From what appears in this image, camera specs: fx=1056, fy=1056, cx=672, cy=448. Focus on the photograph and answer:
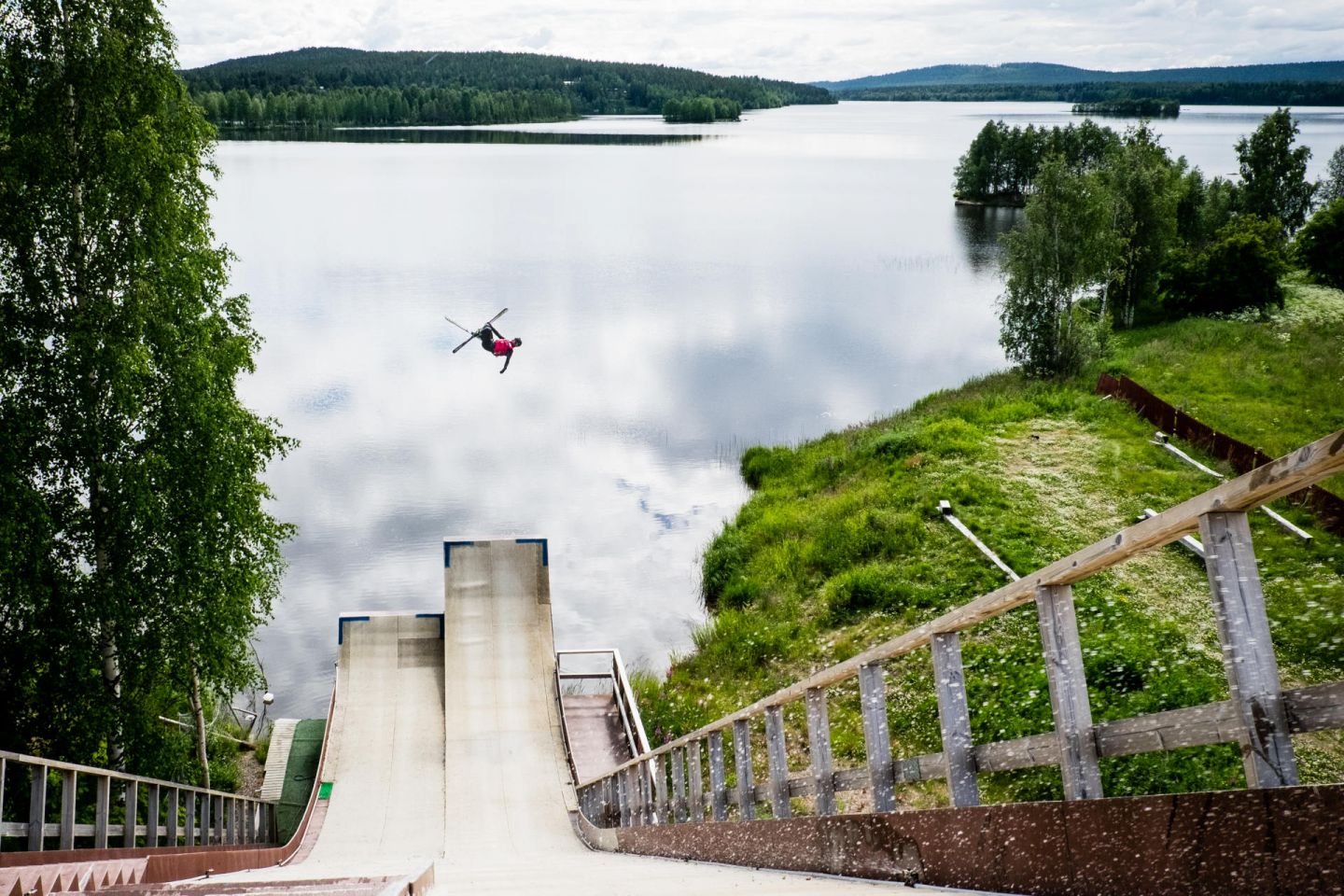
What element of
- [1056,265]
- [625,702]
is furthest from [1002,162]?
[625,702]

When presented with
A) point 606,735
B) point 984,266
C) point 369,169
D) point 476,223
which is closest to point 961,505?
point 606,735

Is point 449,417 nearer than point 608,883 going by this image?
No

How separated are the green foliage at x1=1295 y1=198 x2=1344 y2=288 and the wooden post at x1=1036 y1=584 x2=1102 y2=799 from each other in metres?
47.6

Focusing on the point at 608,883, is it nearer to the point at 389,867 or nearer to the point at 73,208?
the point at 389,867

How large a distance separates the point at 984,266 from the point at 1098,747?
67367 millimetres

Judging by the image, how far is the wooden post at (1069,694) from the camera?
110 inches

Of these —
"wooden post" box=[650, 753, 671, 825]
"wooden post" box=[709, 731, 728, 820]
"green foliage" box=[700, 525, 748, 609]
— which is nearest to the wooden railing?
"wooden post" box=[709, 731, 728, 820]

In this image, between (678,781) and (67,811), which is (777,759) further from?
(67,811)

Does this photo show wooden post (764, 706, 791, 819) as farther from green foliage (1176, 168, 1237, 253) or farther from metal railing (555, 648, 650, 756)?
green foliage (1176, 168, 1237, 253)

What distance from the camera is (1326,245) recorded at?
43.2 metres

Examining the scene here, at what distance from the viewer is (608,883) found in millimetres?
5027

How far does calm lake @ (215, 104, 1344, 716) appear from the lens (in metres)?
26.9

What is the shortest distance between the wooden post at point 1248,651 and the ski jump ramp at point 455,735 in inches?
264

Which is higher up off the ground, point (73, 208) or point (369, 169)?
point (369, 169)
